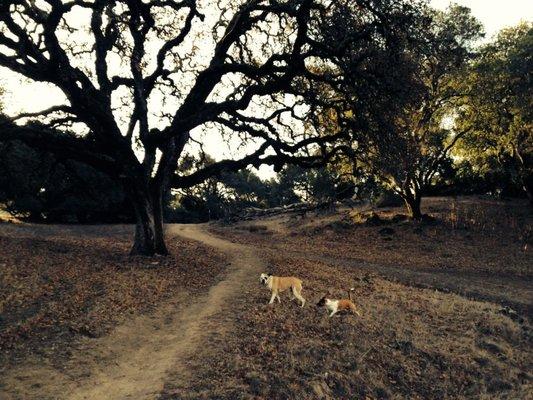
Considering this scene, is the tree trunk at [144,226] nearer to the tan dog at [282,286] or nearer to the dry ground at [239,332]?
the dry ground at [239,332]

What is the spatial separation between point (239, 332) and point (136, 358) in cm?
257

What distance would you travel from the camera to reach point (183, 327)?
1179cm

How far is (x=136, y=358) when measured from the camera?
9.88 m

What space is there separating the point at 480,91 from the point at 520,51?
3732mm

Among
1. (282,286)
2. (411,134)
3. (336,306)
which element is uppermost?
(411,134)

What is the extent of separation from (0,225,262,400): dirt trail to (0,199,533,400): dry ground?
4cm

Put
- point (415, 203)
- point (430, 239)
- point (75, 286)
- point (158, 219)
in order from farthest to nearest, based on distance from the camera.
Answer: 1. point (415, 203)
2. point (430, 239)
3. point (158, 219)
4. point (75, 286)

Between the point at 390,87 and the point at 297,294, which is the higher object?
the point at 390,87

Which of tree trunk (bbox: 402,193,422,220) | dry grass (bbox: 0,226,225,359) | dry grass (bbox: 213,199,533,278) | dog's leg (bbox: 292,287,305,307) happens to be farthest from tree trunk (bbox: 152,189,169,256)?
tree trunk (bbox: 402,193,422,220)

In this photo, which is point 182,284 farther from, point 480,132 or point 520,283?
point 480,132

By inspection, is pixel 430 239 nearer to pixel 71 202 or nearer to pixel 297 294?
pixel 297 294

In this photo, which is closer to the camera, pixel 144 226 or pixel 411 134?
pixel 144 226

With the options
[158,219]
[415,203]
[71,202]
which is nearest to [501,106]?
[415,203]

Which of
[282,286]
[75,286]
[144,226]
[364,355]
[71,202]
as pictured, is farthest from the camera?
[71,202]
